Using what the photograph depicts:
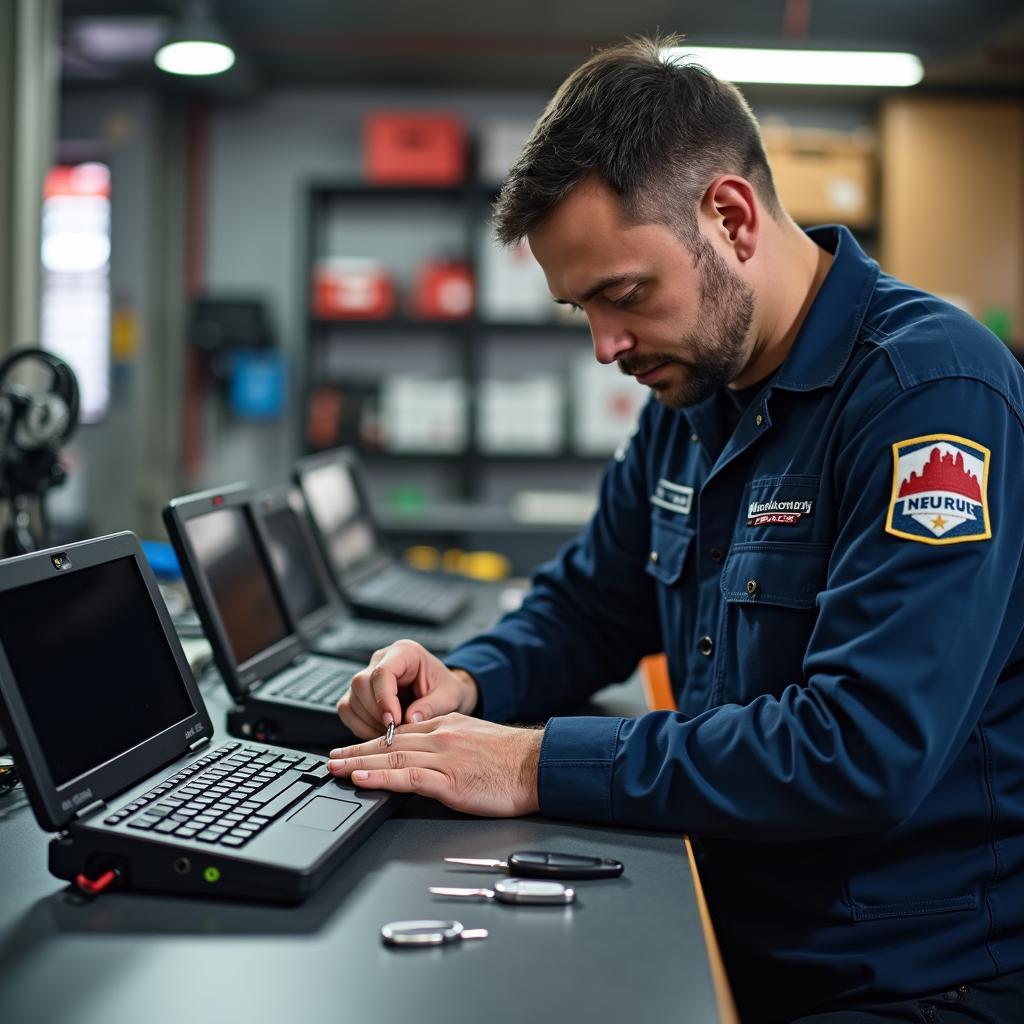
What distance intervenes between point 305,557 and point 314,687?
1.64ft

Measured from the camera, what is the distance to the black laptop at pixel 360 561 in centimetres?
208

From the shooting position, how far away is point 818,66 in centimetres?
420

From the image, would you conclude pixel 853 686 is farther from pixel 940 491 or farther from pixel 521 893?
pixel 521 893

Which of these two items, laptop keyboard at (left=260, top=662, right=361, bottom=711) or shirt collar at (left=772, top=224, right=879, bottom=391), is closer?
shirt collar at (left=772, top=224, right=879, bottom=391)

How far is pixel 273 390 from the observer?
5160 mm

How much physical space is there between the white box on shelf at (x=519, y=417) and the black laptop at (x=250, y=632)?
3.43m

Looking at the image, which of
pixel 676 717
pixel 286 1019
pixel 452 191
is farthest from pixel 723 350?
pixel 452 191

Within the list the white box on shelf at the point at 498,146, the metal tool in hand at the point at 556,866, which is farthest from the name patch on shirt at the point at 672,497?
the white box on shelf at the point at 498,146

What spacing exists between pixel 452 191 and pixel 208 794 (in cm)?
434

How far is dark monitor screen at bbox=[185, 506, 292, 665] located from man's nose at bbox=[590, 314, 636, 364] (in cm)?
55

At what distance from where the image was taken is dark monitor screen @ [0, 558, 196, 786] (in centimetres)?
92

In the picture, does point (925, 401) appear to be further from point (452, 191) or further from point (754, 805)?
point (452, 191)

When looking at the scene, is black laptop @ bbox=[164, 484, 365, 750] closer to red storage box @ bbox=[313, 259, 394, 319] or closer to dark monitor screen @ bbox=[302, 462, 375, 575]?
dark monitor screen @ bbox=[302, 462, 375, 575]

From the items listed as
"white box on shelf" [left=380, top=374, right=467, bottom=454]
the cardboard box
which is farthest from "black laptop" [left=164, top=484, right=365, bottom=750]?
the cardboard box
